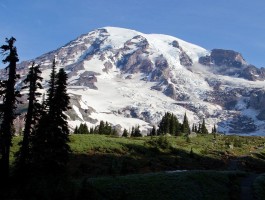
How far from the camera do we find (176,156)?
225ft

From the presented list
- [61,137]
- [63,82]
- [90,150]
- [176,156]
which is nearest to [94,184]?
[61,137]

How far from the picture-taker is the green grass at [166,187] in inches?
1251

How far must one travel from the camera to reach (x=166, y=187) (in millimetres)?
34469

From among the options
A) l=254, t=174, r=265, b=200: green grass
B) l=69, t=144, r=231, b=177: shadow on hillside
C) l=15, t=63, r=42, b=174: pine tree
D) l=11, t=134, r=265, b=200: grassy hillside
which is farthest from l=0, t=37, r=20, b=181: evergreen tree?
l=254, t=174, r=265, b=200: green grass

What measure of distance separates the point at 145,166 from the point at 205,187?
2067cm

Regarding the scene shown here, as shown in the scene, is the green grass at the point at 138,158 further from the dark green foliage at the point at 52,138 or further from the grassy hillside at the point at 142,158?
the dark green foliage at the point at 52,138

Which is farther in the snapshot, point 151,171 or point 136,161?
point 136,161

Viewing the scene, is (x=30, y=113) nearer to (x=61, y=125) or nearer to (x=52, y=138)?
(x=52, y=138)

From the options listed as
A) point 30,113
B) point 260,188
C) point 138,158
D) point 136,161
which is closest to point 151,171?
point 136,161

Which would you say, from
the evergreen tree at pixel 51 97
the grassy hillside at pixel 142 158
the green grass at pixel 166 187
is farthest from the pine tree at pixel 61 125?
the grassy hillside at pixel 142 158

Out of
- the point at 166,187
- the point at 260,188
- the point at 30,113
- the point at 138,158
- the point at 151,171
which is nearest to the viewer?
the point at 166,187

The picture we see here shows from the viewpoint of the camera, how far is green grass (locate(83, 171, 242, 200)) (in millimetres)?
31766

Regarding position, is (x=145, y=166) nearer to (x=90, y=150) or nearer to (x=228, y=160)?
(x=90, y=150)

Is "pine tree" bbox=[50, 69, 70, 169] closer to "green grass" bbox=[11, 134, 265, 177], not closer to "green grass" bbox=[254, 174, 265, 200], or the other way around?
"green grass" bbox=[11, 134, 265, 177]
